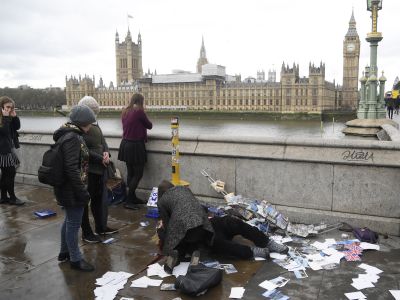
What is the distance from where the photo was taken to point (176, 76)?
421 ft

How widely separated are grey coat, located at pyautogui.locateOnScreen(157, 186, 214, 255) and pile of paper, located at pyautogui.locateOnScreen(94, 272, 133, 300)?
0.50 meters

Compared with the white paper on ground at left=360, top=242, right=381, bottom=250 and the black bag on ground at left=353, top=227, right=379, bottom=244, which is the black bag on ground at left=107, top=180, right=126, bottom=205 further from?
the white paper on ground at left=360, top=242, right=381, bottom=250

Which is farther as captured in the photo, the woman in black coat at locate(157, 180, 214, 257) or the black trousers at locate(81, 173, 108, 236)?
the black trousers at locate(81, 173, 108, 236)

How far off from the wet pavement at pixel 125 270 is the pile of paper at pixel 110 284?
6 cm

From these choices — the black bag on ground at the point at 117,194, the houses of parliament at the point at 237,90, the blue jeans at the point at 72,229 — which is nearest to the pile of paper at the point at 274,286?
the blue jeans at the point at 72,229

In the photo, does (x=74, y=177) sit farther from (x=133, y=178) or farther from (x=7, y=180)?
(x=7, y=180)

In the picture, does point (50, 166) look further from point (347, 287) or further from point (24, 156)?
point (24, 156)

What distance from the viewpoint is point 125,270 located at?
4.12 m

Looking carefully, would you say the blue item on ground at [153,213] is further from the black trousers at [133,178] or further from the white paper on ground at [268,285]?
the white paper on ground at [268,285]

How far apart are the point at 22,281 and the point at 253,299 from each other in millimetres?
2272

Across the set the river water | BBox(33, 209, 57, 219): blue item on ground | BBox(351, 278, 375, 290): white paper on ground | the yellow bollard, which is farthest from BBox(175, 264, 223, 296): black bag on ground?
the river water

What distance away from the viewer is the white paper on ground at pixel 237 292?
11.5 feet

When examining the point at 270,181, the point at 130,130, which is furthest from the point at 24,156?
the point at 270,181

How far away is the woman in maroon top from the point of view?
A: 6.19 m
